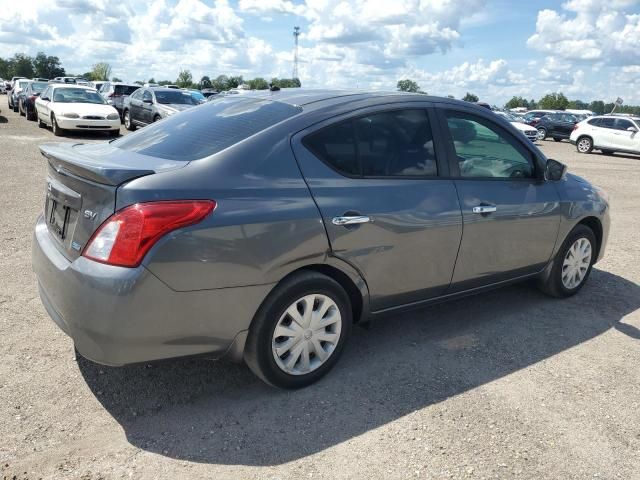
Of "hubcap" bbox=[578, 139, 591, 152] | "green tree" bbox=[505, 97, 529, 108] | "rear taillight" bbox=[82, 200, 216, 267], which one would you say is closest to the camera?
"rear taillight" bbox=[82, 200, 216, 267]

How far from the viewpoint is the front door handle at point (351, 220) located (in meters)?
3.19

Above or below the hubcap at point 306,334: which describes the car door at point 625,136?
above

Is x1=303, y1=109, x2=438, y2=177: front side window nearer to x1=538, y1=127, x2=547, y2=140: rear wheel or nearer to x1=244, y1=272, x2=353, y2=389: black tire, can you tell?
x1=244, y1=272, x2=353, y2=389: black tire

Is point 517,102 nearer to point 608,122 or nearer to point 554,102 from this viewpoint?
point 554,102

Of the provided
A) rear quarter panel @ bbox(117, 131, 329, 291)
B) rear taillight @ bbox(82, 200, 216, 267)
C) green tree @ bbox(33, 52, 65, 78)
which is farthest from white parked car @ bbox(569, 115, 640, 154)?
green tree @ bbox(33, 52, 65, 78)

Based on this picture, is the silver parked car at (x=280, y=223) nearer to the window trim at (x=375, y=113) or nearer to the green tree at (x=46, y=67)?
the window trim at (x=375, y=113)

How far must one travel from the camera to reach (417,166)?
12.1ft

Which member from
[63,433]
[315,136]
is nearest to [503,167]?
[315,136]

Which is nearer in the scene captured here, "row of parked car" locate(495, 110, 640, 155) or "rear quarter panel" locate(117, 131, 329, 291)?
"rear quarter panel" locate(117, 131, 329, 291)

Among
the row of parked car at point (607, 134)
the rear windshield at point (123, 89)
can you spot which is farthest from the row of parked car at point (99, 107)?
the row of parked car at point (607, 134)

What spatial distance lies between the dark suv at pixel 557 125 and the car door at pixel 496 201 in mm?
26746

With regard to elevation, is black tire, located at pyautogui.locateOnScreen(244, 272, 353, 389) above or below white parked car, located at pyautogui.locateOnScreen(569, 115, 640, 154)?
below

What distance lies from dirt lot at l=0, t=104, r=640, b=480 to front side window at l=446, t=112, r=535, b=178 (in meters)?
1.19

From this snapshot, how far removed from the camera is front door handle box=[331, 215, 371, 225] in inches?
125
